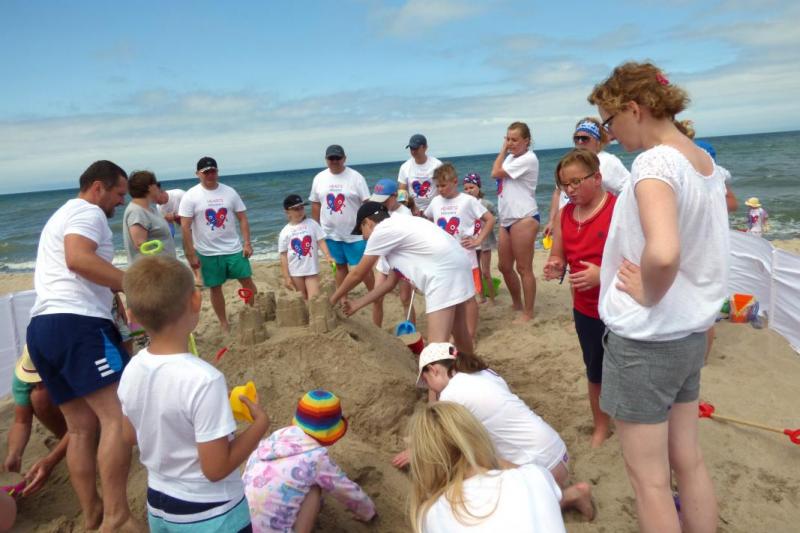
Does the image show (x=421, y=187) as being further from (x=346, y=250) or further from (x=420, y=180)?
(x=346, y=250)

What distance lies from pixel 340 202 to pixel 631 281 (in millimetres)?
4364

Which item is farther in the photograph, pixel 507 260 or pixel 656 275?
pixel 507 260

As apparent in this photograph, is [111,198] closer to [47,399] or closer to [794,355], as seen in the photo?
[47,399]

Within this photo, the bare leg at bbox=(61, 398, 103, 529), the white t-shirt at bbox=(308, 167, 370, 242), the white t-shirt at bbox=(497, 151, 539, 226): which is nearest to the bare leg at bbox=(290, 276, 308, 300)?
the white t-shirt at bbox=(308, 167, 370, 242)

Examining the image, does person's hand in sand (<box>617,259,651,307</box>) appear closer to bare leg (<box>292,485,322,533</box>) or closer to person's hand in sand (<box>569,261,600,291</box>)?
person's hand in sand (<box>569,261,600,291</box>)

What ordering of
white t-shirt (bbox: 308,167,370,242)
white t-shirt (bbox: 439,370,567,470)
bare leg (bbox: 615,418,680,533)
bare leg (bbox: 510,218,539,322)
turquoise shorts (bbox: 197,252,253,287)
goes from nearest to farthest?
bare leg (bbox: 615,418,680,533) < white t-shirt (bbox: 439,370,567,470) < bare leg (bbox: 510,218,539,322) < turquoise shorts (bbox: 197,252,253,287) < white t-shirt (bbox: 308,167,370,242)

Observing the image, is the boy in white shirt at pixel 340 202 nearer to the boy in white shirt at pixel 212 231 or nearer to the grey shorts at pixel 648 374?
the boy in white shirt at pixel 212 231

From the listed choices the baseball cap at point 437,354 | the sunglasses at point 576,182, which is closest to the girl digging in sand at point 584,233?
the sunglasses at point 576,182

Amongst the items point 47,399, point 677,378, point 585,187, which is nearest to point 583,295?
point 585,187

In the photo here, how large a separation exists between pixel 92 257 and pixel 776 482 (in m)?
3.64

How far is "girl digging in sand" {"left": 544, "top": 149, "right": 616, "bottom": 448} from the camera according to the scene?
2.80 metres

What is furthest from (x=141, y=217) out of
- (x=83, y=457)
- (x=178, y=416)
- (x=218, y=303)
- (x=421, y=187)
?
(x=178, y=416)

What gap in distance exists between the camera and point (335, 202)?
5906mm

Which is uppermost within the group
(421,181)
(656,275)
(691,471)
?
Result: (421,181)
